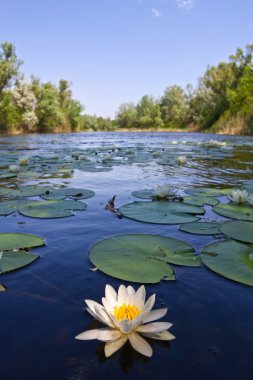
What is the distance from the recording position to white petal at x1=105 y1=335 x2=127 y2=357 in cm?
112

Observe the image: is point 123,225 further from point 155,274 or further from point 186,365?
point 186,365

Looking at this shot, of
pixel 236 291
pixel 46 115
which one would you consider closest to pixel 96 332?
pixel 236 291

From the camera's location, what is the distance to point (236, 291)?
1.64m

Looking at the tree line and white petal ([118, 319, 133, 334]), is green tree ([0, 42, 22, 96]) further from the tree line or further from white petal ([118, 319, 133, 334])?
white petal ([118, 319, 133, 334])

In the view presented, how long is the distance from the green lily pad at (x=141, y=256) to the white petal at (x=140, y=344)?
511mm

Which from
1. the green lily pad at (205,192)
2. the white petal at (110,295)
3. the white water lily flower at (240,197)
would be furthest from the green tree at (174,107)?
the white petal at (110,295)

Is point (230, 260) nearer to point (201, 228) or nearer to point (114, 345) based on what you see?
point (201, 228)

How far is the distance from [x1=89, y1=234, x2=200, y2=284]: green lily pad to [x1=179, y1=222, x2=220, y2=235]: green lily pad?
35cm

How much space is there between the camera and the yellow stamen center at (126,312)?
3.98 feet

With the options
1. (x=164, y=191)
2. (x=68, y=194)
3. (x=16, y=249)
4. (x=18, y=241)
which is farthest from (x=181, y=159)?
(x=16, y=249)

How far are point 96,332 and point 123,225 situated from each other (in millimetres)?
1618

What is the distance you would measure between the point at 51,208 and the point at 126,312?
212 centimetres

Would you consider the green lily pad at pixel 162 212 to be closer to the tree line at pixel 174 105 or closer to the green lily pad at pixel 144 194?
the green lily pad at pixel 144 194

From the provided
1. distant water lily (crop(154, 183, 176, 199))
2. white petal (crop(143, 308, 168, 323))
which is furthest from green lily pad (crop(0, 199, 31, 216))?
white petal (crop(143, 308, 168, 323))
